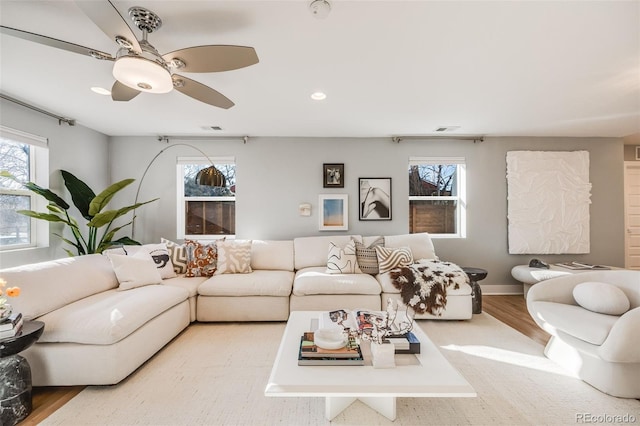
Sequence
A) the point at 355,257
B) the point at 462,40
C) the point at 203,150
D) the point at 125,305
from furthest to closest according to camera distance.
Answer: the point at 203,150 → the point at 355,257 → the point at 125,305 → the point at 462,40

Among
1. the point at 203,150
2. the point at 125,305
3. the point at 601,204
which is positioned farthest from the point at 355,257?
the point at 601,204

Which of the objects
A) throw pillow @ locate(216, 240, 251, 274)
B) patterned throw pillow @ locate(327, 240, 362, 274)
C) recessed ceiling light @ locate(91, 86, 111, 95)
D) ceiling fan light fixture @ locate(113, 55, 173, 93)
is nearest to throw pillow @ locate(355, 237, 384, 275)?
patterned throw pillow @ locate(327, 240, 362, 274)

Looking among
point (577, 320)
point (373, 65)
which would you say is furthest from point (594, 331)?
point (373, 65)

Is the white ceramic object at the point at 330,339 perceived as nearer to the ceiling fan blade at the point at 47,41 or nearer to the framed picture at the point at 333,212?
the ceiling fan blade at the point at 47,41

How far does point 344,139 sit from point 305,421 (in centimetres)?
355

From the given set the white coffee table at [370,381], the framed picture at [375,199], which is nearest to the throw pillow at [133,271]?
the white coffee table at [370,381]

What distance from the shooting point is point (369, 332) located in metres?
1.71

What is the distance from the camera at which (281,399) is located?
1.84m

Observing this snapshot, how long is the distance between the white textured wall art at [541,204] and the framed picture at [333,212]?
8.06ft

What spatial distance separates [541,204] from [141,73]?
16.5 ft

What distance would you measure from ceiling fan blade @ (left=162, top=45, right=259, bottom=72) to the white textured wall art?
4.19m

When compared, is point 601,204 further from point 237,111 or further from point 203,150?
point 203,150

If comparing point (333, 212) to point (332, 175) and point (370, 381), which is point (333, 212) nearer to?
point (332, 175)

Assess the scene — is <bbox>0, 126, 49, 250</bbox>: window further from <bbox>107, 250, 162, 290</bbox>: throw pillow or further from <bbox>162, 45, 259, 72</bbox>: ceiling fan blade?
<bbox>162, 45, 259, 72</bbox>: ceiling fan blade
